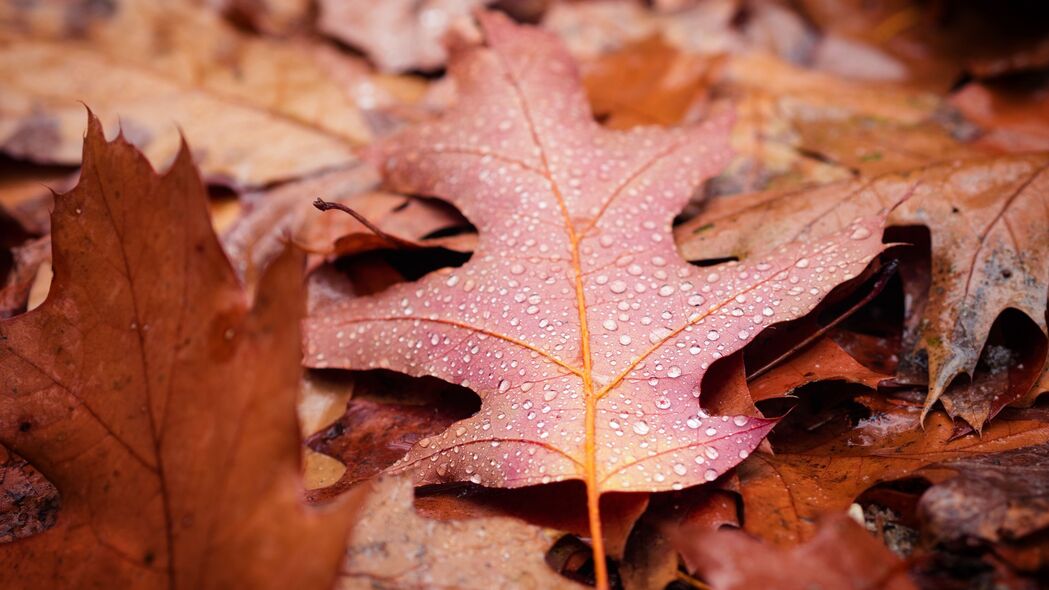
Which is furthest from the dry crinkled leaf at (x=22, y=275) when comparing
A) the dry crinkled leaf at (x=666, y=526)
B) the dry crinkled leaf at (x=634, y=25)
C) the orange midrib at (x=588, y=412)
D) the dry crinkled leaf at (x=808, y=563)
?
the dry crinkled leaf at (x=634, y=25)

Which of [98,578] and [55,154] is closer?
[98,578]

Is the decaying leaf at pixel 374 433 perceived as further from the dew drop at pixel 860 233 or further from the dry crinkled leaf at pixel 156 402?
the dew drop at pixel 860 233

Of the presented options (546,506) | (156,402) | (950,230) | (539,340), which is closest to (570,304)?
(539,340)

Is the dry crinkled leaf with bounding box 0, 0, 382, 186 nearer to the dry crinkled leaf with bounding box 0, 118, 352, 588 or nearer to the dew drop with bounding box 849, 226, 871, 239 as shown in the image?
the dry crinkled leaf with bounding box 0, 118, 352, 588

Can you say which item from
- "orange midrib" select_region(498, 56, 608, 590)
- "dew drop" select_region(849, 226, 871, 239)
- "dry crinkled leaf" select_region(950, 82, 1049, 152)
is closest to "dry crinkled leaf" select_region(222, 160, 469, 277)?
"orange midrib" select_region(498, 56, 608, 590)

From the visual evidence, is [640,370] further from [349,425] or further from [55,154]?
[55,154]

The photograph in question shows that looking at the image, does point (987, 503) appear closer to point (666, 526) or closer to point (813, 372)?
point (813, 372)

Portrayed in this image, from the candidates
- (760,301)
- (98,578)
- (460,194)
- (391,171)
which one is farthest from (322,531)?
(391,171)
